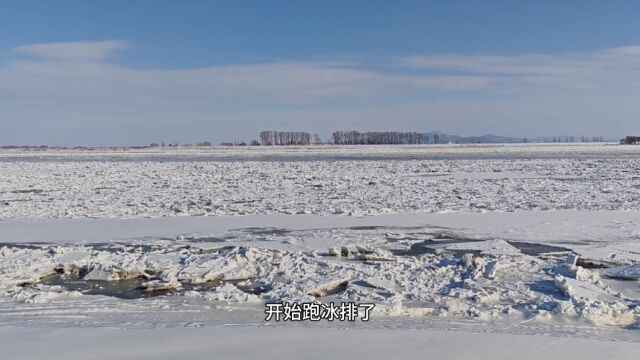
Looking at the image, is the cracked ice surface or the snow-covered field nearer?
the snow-covered field

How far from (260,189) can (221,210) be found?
19.6 feet

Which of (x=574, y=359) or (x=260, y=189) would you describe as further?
(x=260, y=189)

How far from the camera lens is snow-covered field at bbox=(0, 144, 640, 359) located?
20.0ft

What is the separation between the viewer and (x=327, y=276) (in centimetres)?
862

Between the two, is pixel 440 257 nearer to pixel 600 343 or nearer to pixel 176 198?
pixel 600 343

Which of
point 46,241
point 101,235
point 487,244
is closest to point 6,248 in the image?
point 46,241

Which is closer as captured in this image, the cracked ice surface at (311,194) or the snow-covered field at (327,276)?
the snow-covered field at (327,276)

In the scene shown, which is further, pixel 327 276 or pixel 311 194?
pixel 311 194

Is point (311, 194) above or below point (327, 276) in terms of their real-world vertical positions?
above

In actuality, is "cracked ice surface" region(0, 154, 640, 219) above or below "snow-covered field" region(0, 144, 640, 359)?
above

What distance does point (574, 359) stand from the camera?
5480 mm

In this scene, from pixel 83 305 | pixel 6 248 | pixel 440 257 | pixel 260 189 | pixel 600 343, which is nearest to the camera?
pixel 600 343

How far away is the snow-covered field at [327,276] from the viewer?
Result: 6.09 metres

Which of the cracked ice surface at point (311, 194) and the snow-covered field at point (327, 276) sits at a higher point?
the cracked ice surface at point (311, 194)
